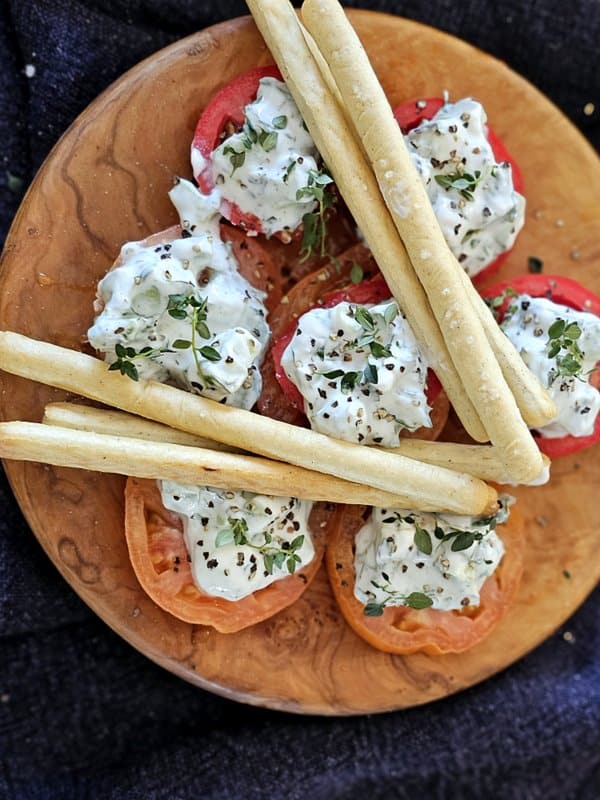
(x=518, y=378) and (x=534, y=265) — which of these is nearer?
(x=518, y=378)

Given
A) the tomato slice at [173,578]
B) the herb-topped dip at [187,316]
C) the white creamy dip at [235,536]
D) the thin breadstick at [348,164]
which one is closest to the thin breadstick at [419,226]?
the thin breadstick at [348,164]

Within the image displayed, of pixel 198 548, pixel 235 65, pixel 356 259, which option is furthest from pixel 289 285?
pixel 198 548

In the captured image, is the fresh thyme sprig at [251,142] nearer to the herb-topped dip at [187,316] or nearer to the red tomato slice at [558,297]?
the herb-topped dip at [187,316]

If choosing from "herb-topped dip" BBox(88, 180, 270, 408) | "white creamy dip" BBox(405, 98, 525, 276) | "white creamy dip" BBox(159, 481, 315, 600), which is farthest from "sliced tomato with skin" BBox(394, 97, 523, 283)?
"white creamy dip" BBox(159, 481, 315, 600)

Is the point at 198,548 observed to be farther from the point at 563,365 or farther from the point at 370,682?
the point at 563,365

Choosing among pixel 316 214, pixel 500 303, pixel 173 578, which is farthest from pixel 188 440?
pixel 500 303

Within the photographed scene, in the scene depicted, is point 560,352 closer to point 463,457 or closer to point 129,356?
point 463,457
